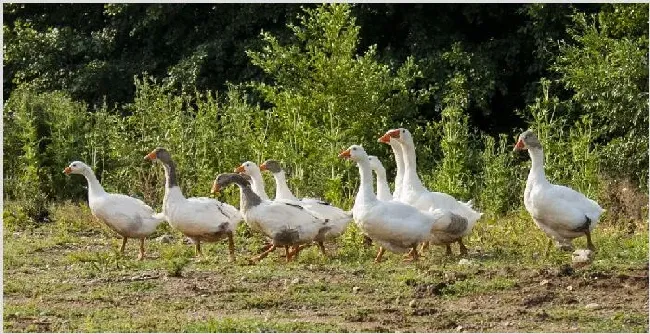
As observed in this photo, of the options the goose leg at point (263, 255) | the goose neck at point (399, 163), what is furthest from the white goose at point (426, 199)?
the goose leg at point (263, 255)

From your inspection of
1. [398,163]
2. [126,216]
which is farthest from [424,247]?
[126,216]

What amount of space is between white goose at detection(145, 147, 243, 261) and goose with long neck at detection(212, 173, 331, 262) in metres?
0.33

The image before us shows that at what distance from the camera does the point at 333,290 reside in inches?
382

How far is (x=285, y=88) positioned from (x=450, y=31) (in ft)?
12.7

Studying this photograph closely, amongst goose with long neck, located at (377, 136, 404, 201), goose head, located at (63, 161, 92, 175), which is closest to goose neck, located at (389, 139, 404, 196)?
goose with long neck, located at (377, 136, 404, 201)

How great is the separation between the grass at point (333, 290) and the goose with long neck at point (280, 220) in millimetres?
242

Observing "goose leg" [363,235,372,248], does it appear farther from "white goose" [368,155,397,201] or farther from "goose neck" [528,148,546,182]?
"goose neck" [528,148,546,182]

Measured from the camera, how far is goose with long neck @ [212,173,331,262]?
37.8 ft

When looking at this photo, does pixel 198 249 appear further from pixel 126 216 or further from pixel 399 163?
pixel 399 163

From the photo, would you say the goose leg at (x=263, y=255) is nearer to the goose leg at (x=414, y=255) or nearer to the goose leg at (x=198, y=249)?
the goose leg at (x=198, y=249)

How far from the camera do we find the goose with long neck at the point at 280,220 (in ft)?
37.8

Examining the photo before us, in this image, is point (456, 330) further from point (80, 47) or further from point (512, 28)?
point (80, 47)

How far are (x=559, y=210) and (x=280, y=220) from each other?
2.67 m

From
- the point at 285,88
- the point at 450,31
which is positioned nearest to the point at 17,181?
the point at 285,88
